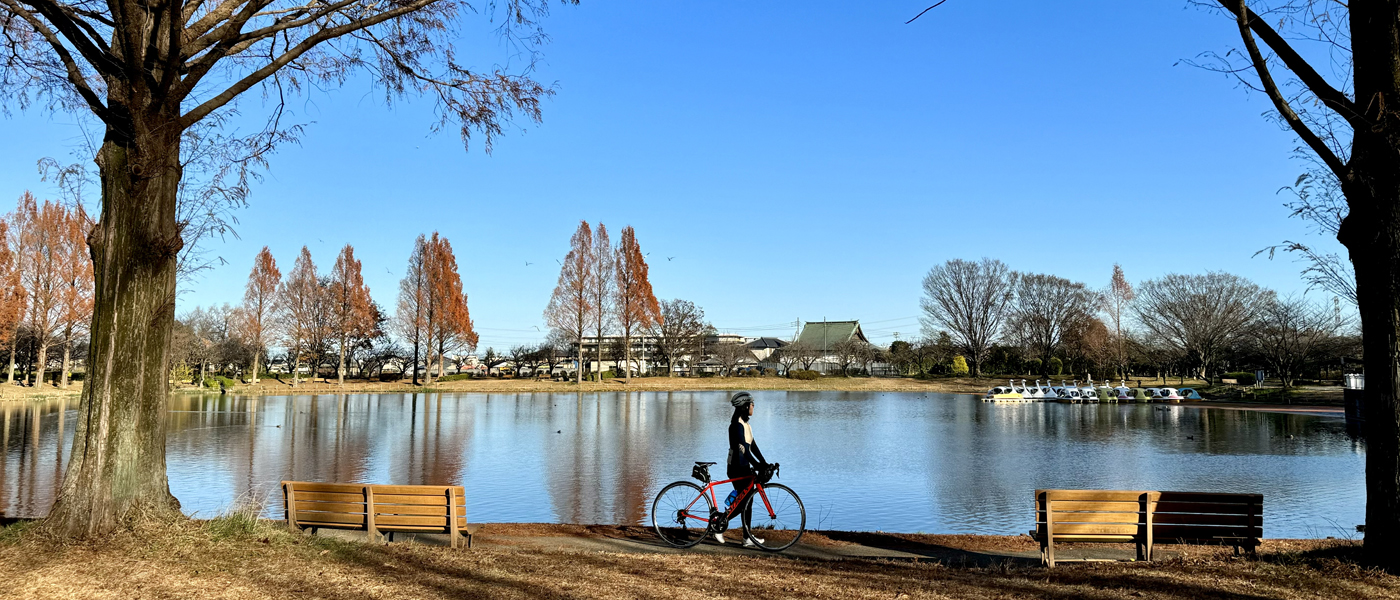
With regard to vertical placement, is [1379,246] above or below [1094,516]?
above

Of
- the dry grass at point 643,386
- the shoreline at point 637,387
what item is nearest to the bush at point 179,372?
the shoreline at point 637,387

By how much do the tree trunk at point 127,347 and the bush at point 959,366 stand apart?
226 ft

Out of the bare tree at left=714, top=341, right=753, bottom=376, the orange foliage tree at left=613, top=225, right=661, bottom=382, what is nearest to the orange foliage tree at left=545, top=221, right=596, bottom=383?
the orange foliage tree at left=613, top=225, right=661, bottom=382

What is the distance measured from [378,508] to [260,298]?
54.4 meters

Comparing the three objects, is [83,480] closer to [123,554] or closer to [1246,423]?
[123,554]

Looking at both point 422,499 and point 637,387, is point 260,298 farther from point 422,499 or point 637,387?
point 422,499

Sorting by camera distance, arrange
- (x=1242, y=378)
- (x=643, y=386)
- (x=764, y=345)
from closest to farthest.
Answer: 1. (x=1242, y=378)
2. (x=643, y=386)
3. (x=764, y=345)

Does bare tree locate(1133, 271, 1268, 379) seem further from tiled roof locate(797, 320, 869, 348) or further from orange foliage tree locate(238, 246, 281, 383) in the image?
orange foliage tree locate(238, 246, 281, 383)

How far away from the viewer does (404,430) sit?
25922 millimetres

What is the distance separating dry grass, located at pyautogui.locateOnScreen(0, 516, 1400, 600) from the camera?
18.2ft

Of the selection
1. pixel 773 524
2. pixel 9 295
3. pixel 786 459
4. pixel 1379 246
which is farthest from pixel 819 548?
pixel 9 295

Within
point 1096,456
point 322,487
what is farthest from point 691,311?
point 322,487

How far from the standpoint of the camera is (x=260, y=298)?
55531mm

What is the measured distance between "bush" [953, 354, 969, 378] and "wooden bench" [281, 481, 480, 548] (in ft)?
220
